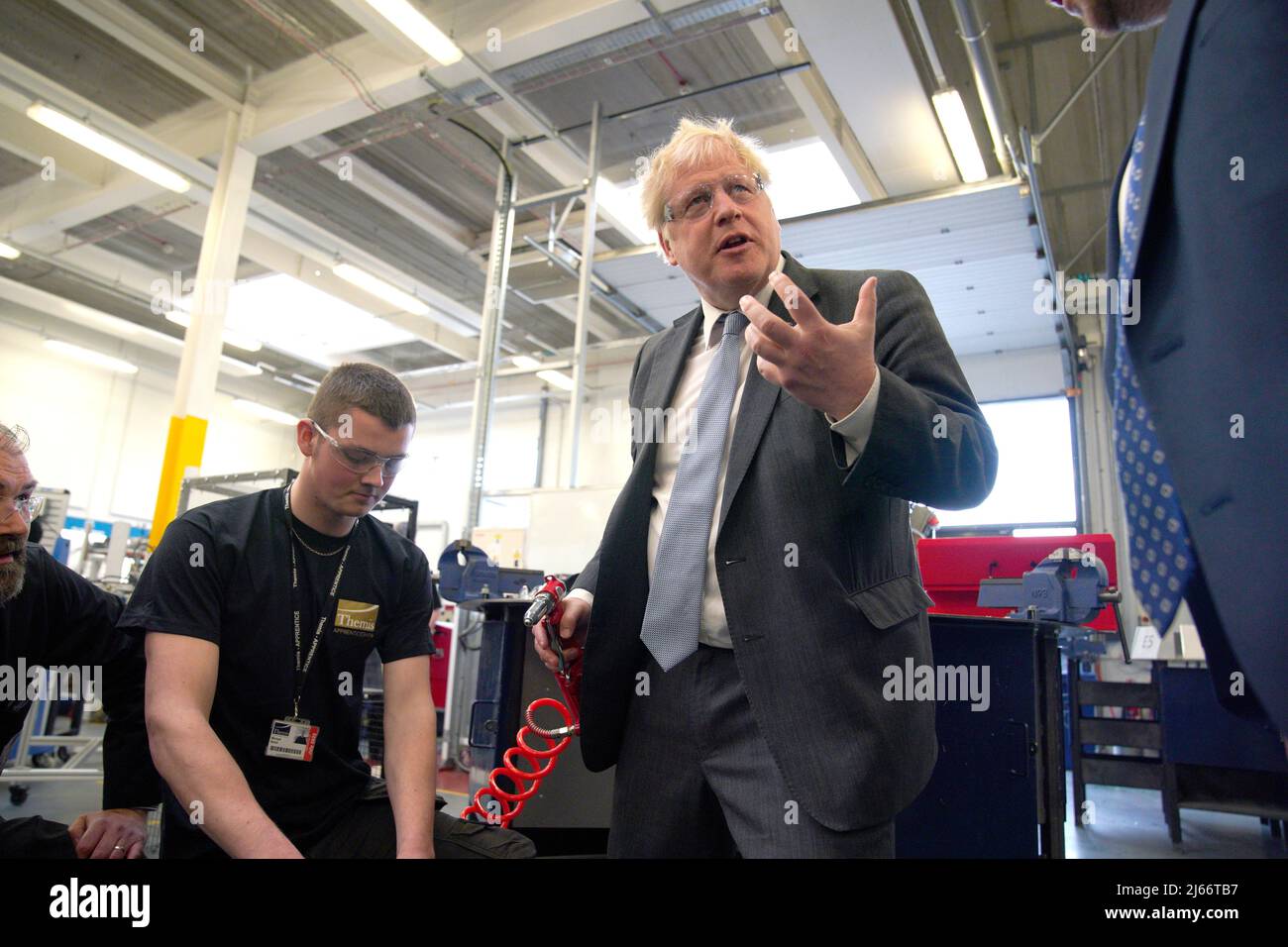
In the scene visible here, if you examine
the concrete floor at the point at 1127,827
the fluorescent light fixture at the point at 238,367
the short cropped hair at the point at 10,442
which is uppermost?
the fluorescent light fixture at the point at 238,367

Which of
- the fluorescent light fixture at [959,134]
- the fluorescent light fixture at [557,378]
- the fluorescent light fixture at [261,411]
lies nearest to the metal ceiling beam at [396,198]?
the fluorescent light fixture at [557,378]

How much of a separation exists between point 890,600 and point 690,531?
275mm

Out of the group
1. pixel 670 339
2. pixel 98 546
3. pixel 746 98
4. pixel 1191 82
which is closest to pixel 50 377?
pixel 98 546

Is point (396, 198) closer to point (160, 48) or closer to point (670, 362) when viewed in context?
point (160, 48)

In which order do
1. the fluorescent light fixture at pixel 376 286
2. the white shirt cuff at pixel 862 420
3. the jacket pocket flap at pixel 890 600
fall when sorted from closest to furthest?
the white shirt cuff at pixel 862 420, the jacket pocket flap at pixel 890 600, the fluorescent light fixture at pixel 376 286

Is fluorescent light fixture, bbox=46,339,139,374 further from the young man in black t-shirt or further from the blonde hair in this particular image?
the blonde hair

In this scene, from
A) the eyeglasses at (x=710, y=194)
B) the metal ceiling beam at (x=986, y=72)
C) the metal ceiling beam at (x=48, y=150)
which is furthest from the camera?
the metal ceiling beam at (x=48, y=150)

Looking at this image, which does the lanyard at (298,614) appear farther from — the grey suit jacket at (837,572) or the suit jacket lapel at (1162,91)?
the suit jacket lapel at (1162,91)

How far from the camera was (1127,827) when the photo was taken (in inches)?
178

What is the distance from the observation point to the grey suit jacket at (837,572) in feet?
2.86

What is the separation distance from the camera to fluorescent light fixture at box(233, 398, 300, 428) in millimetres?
13133

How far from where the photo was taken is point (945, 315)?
8.77 metres

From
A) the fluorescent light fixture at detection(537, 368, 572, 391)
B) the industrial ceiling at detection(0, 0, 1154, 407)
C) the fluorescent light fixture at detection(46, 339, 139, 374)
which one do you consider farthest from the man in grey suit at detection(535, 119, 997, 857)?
the fluorescent light fixture at detection(46, 339, 139, 374)

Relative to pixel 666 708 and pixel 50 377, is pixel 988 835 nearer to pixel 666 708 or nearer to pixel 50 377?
pixel 666 708
